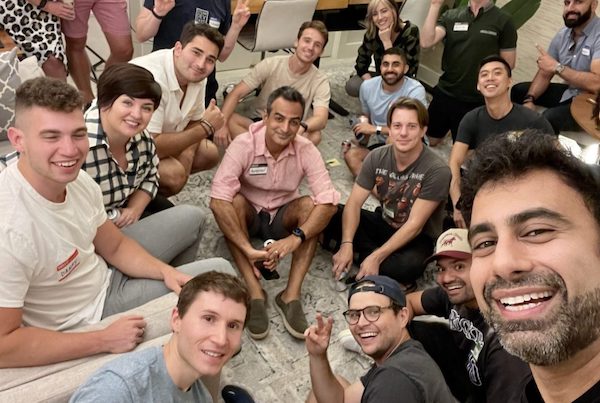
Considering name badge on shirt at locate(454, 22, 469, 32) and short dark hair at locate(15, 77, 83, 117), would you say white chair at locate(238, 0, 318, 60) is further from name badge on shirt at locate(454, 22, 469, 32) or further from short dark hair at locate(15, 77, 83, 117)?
short dark hair at locate(15, 77, 83, 117)

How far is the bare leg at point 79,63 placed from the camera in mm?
3285

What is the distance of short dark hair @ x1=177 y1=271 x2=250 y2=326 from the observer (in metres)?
1.54

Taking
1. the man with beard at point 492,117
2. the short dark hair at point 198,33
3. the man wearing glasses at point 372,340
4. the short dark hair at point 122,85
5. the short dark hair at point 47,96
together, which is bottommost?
the man wearing glasses at point 372,340

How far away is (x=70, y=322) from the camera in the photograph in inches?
67.2

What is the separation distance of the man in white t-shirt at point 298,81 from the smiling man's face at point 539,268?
2513mm

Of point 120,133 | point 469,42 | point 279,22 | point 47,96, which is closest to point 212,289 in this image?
point 47,96

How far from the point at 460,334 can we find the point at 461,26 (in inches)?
103

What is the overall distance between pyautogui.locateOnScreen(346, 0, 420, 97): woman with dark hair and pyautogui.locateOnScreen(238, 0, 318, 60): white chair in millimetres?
471

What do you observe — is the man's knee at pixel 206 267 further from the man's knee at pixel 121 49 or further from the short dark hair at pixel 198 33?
the man's knee at pixel 121 49

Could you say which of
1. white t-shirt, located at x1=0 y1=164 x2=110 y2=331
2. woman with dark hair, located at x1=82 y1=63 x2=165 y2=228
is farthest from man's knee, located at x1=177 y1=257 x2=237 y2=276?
woman with dark hair, located at x1=82 y1=63 x2=165 y2=228

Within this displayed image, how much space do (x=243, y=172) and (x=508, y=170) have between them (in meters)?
1.88

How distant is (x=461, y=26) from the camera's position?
3854mm

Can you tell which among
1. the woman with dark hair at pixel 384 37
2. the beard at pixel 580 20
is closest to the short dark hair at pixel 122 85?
the woman with dark hair at pixel 384 37

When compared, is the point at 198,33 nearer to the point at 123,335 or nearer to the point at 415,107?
the point at 415,107
